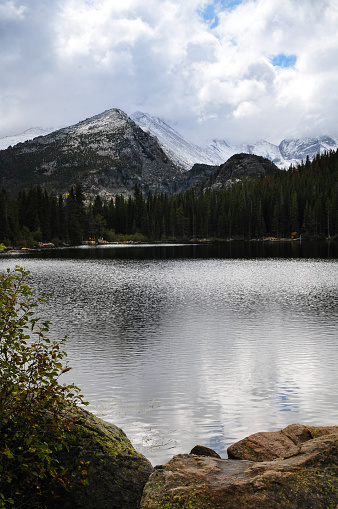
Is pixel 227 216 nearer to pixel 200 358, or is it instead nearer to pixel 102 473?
pixel 200 358

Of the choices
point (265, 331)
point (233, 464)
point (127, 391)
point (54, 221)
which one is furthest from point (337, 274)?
point (54, 221)

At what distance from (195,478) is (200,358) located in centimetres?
1266

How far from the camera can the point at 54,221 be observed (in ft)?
524

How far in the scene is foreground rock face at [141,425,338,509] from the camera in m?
5.80

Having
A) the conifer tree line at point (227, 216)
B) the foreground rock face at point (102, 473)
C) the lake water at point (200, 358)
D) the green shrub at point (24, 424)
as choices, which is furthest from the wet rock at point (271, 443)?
the conifer tree line at point (227, 216)

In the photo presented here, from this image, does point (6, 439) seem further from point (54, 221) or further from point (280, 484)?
point (54, 221)

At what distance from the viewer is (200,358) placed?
751 inches

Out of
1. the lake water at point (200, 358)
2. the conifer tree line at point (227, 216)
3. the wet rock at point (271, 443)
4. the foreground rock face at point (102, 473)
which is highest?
the conifer tree line at point (227, 216)

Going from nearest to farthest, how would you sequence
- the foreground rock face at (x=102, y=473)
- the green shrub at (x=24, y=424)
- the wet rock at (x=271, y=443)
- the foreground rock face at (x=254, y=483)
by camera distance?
the foreground rock face at (x=254, y=483), the green shrub at (x=24, y=424), the foreground rock face at (x=102, y=473), the wet rock at (x=271, y=443)

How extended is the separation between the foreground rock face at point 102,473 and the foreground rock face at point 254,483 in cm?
61

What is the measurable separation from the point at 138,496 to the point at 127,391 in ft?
26.2

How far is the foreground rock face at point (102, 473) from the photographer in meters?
6.98

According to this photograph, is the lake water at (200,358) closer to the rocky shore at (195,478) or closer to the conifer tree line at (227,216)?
the rocky shore at (195,478)

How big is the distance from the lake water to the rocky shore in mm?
2792
